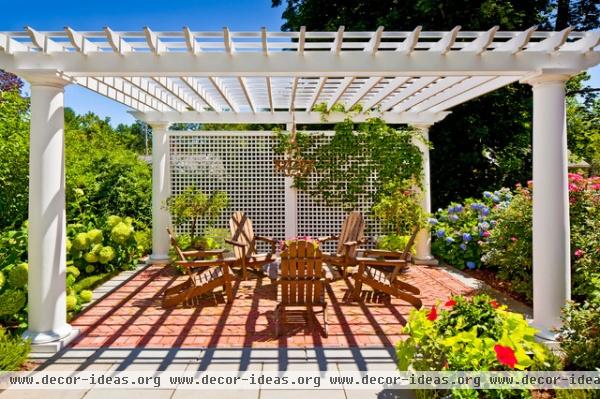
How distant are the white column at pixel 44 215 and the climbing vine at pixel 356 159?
14.9 feet

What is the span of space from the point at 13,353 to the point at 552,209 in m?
4.92

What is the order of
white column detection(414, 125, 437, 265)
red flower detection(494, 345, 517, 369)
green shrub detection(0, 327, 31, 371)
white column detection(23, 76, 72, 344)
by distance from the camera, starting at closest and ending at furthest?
red flower detection(494, 345, 517, 369), green shrub detection(0, 327, 31, 371), white column detection(23, 76, 72, 344), white column detection(414, 125, 437, 265)

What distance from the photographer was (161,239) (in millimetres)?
8086

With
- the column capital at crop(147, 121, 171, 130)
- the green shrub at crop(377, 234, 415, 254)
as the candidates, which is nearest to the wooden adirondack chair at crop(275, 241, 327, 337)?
the green shrub at crop(377, 234, 415, 254)

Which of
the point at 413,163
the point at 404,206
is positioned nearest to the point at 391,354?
the point at 404,206

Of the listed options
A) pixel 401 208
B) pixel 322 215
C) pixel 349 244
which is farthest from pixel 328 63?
pixel 322 215

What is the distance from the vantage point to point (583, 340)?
3143 millimetres

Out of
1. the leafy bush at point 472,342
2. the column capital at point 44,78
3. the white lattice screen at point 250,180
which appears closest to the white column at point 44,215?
the column capital at point 44,78

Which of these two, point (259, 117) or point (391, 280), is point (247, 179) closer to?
point (259, 117)

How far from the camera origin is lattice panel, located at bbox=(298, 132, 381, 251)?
27.9ft

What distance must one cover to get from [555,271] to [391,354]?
1.80 meters

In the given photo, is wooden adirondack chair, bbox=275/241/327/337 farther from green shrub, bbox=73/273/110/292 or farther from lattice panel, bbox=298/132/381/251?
lattice panel, bbox=298/132/381/251

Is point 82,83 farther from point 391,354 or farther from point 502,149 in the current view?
point 502,149

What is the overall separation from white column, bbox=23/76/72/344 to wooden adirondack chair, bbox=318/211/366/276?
334 cm
